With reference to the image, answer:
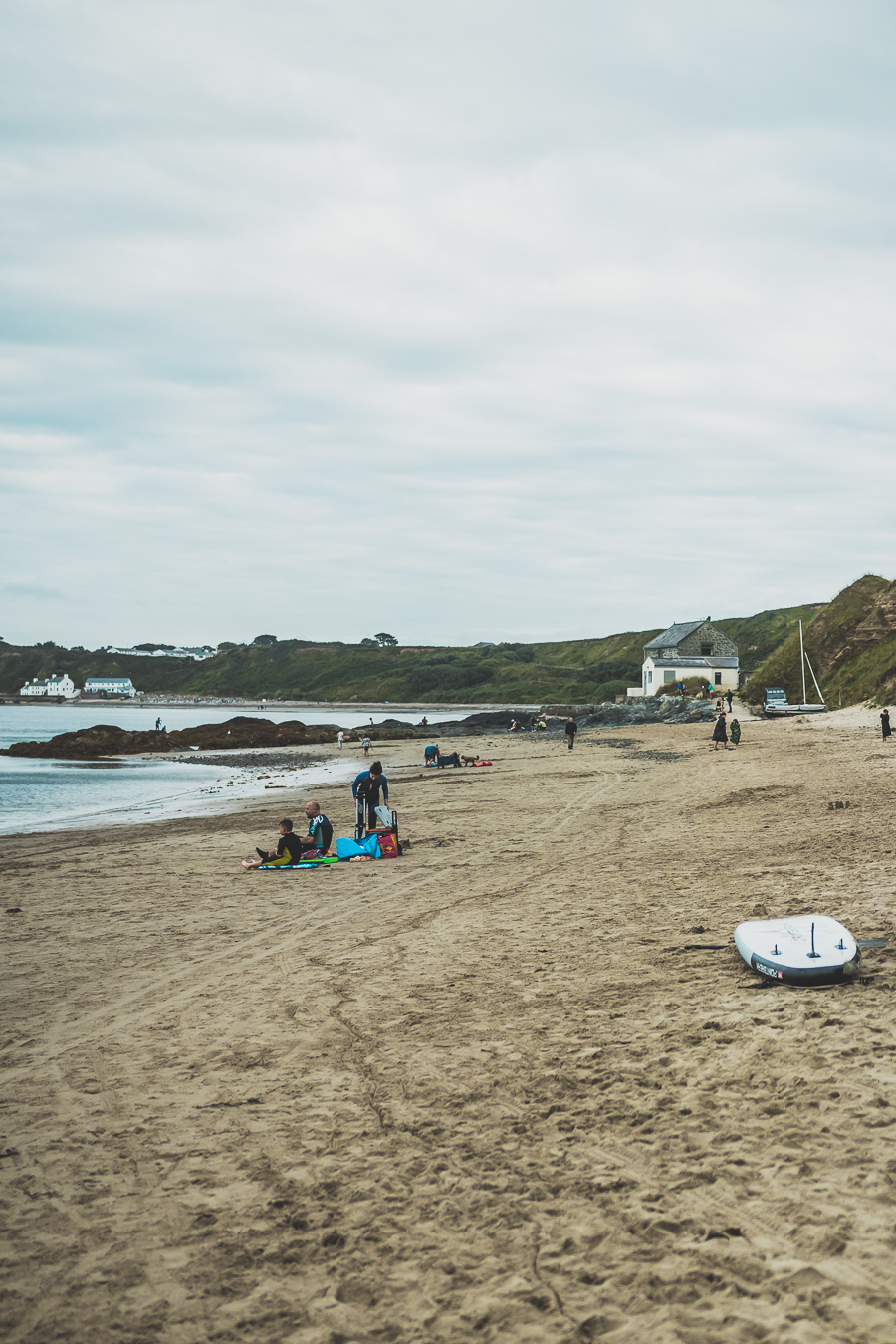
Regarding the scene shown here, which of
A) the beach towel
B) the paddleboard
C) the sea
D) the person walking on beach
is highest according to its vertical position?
the person walking on beach

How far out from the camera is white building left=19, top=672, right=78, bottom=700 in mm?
184125

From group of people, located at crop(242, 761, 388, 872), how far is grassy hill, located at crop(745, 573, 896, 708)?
37232 mm

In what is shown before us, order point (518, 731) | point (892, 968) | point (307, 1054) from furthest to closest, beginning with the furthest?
point (518, 731), point (892, 968), point (307, 1054)

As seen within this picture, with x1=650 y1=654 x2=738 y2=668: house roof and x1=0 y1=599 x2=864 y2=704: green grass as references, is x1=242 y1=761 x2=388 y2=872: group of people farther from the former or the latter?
x1=0 y1=599 x2=864 y2=704: green grass

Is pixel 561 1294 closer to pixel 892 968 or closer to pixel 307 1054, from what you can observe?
pixel 307 1054

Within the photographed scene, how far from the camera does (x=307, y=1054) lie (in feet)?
19.3

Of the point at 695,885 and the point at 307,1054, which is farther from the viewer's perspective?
the point at 695,885

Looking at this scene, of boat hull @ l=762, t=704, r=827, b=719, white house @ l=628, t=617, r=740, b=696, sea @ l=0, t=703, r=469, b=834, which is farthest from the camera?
white house @ l=628, t=617, r=740, b=696

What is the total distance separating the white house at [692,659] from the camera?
240 feet

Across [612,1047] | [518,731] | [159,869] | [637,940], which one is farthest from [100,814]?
[518,731]

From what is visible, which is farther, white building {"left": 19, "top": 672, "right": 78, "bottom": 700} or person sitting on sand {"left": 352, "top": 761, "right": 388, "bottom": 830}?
white building {"left": 19, "top": 672, "right": 78, "bottom": 700}

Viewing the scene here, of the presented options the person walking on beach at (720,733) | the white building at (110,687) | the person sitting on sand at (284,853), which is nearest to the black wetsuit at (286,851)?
the person sitting on sand at (284,853)

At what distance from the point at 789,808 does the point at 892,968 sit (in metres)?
8.91

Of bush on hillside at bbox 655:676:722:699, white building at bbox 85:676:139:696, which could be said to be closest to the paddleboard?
bush on hillside at bbox 655:676:722:699
